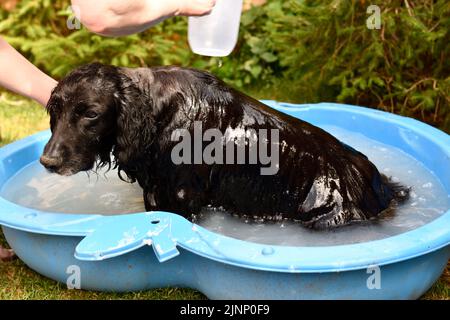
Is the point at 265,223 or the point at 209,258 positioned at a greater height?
the point at 209,258

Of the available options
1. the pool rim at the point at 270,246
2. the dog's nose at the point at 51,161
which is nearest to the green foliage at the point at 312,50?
the pool rim at the point at 270,246

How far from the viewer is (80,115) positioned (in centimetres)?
347

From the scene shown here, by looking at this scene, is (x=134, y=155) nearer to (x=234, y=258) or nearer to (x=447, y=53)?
(x=234, y=258)

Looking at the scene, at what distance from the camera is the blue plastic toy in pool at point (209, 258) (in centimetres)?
311

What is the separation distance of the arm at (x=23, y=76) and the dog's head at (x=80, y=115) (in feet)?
2.42

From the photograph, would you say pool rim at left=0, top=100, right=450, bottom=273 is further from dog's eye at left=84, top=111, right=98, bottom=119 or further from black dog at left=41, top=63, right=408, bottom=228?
dog's eye at left=84, top=111, right=98, bottom=119

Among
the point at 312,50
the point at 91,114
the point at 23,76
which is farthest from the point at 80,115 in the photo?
the point at 312,50

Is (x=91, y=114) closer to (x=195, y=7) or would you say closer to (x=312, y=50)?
(x=195, y=7)

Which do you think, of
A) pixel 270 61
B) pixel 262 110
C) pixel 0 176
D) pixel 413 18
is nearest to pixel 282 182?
pixel 262 110

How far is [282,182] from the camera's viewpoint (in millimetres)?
3811

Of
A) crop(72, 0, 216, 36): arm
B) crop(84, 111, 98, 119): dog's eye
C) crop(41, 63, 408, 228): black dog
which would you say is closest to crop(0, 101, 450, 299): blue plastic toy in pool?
crop(41, 63, 408, 228): black dog

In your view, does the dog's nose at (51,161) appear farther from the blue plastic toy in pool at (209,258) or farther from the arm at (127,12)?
the arm at (127,12)

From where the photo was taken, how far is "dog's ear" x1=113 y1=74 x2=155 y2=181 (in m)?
3.54

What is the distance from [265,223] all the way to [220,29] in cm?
133
